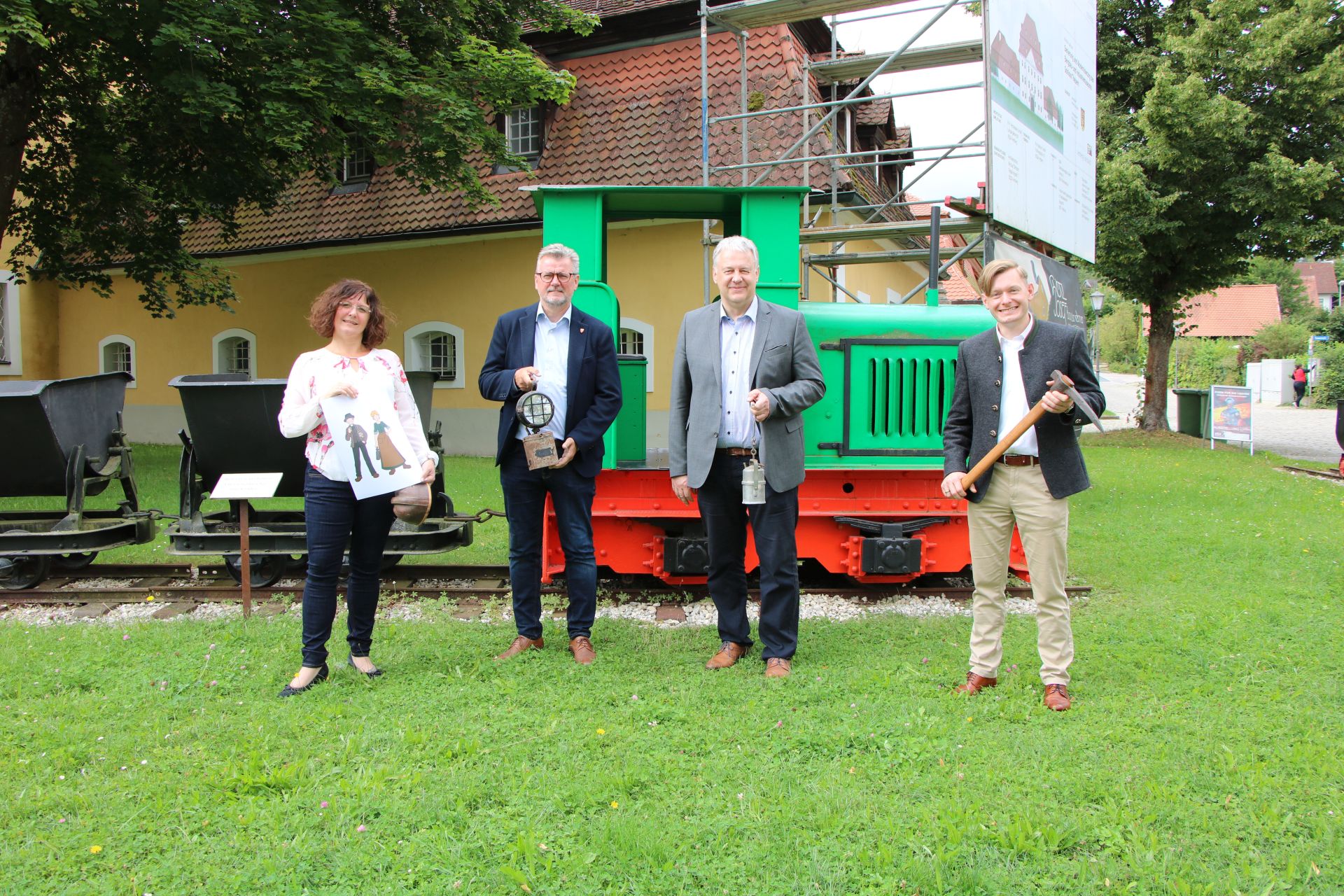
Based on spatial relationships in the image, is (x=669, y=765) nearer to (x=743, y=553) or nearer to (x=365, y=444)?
(x=743, y=553)

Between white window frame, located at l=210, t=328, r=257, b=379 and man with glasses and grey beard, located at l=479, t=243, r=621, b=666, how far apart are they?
52.7 feet

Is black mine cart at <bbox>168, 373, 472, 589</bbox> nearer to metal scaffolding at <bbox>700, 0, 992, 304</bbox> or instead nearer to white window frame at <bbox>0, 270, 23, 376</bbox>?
metal scaffolding at <bbox>700, 0, 992, 304</bbox>

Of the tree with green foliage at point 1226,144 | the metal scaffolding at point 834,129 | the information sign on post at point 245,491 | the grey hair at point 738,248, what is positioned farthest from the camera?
the tree with green foliage at point 1226,144

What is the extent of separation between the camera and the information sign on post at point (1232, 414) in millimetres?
17469

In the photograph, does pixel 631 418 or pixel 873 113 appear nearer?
pixel 631 418

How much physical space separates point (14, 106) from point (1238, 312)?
70.0m

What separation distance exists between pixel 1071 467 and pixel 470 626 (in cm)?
333

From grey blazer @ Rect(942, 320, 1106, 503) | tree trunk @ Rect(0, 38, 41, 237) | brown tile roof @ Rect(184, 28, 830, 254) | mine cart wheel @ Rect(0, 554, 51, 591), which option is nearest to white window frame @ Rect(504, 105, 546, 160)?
brown tile roof @ Rect(184, 28, 830, 254)

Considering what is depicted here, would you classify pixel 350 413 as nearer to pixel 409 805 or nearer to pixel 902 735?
pixel 409 805

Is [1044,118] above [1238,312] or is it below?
below

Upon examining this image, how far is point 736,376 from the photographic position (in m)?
4.29

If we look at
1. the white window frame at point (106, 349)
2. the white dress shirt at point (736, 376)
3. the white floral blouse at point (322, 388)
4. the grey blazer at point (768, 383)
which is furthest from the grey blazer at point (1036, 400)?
the white window frame at point (106, 349)

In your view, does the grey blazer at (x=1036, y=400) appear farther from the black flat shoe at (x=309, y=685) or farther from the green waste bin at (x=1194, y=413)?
the green waste bin at (x=1194, y=413)

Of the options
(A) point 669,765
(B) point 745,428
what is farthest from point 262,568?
(A) point 669,765
